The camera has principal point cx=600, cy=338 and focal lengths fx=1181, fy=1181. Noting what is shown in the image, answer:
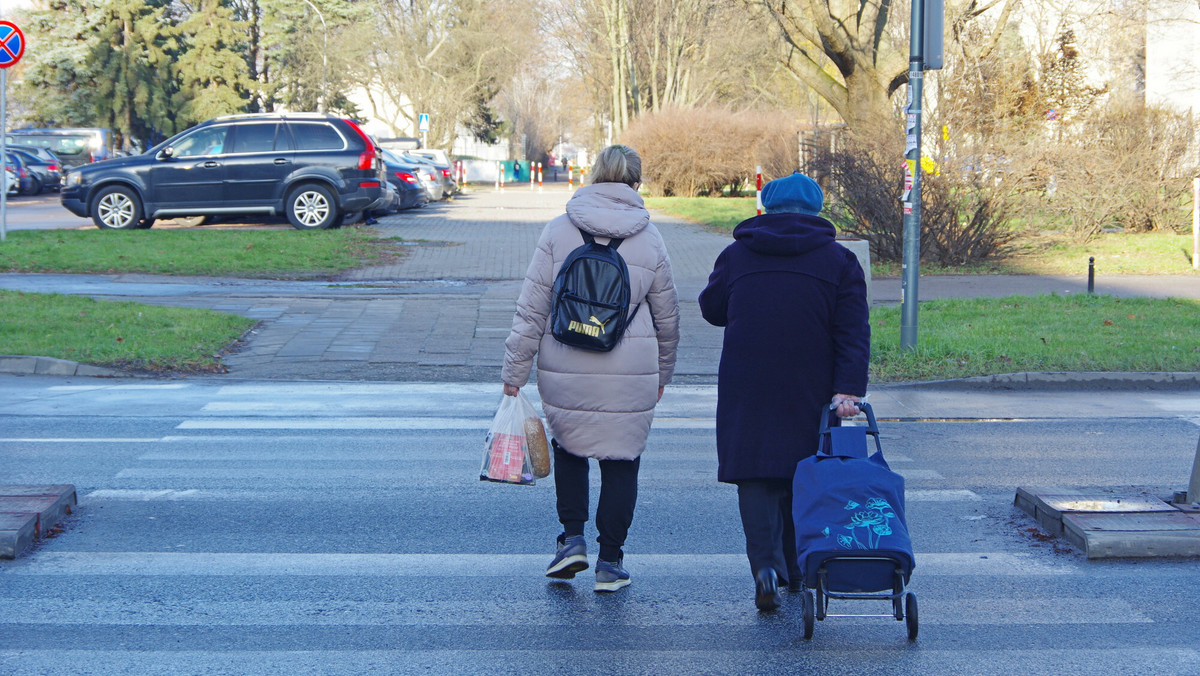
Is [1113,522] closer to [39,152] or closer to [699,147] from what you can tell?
[699,147]

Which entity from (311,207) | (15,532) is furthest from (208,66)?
(15,532)

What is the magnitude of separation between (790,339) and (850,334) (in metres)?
0.22

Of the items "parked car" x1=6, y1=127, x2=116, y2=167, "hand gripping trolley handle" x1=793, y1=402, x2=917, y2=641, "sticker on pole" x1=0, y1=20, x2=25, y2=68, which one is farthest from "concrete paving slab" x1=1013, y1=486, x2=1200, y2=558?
"parked car" x1=6, y1=127, x2=116, y2=167

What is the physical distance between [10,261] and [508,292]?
24.8 ft

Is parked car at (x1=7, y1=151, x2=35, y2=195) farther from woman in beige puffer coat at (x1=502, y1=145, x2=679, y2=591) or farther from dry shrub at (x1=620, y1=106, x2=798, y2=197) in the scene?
woman in beige puffer coat at (x1=502, y1=145, x2=679, y2=591)

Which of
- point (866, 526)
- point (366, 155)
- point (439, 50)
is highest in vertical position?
point (439, 50)

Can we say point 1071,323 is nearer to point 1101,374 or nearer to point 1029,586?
point 1101,374

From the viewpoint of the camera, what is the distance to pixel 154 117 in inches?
2283

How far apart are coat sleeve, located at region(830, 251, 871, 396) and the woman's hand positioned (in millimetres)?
19

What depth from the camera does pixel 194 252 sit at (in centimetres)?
1794

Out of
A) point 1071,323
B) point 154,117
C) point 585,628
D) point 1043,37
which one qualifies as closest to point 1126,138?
point 1043,37

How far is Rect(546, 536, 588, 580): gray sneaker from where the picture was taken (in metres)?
4.86

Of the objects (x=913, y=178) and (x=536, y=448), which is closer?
(x=536, y=448)

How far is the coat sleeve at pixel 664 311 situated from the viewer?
4.76 metres
